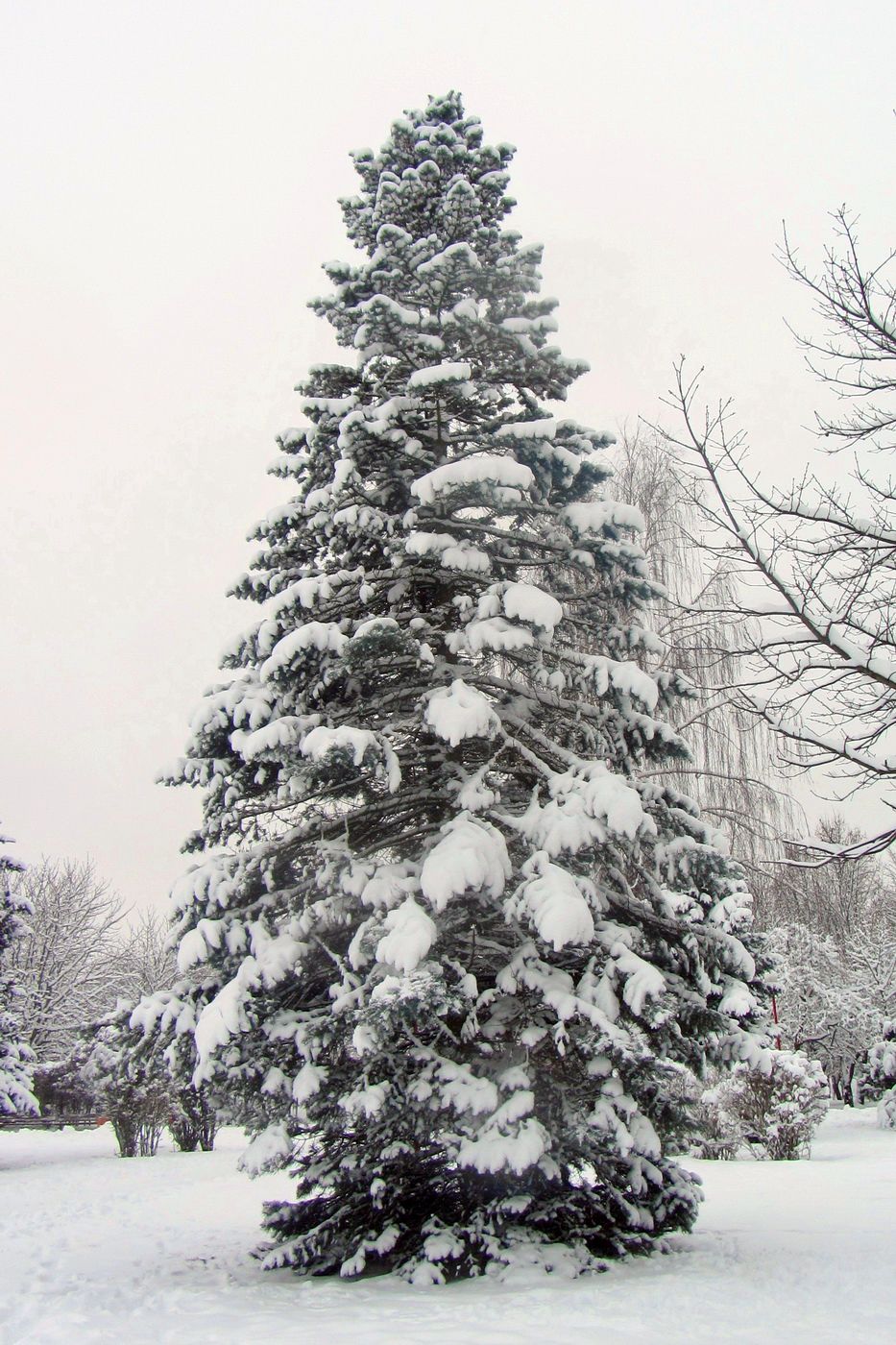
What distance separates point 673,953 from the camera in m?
7.23

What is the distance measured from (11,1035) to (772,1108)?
Answer: 42.5 feet

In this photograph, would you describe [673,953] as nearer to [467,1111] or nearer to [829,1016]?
[467,1111]

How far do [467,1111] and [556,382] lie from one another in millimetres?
5728

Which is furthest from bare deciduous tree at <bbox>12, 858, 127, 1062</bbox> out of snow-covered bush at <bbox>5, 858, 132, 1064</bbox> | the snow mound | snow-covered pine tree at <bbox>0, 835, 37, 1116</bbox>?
the snow mound

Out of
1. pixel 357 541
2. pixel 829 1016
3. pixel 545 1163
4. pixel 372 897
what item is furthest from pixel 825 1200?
pixel 829 1016

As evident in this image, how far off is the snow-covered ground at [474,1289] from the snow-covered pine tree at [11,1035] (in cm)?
590

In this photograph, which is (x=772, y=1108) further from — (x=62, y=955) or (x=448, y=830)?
(x=62, y=955)

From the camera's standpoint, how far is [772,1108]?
49.8 feet

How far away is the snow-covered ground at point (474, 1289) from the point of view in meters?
4.78

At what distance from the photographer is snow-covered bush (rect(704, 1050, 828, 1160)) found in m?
15.0

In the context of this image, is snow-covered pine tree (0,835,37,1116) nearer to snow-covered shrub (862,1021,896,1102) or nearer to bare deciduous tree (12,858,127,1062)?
bare deciduous tree (12,858,127,1062)

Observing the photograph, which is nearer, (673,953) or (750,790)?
(673,953)

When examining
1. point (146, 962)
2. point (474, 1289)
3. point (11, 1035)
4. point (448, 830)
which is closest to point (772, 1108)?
point (474, 1289)

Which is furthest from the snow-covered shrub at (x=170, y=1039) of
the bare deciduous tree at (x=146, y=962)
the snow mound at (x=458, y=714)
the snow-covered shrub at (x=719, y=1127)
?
the bare deciduous tree at (x=146, y=962)
